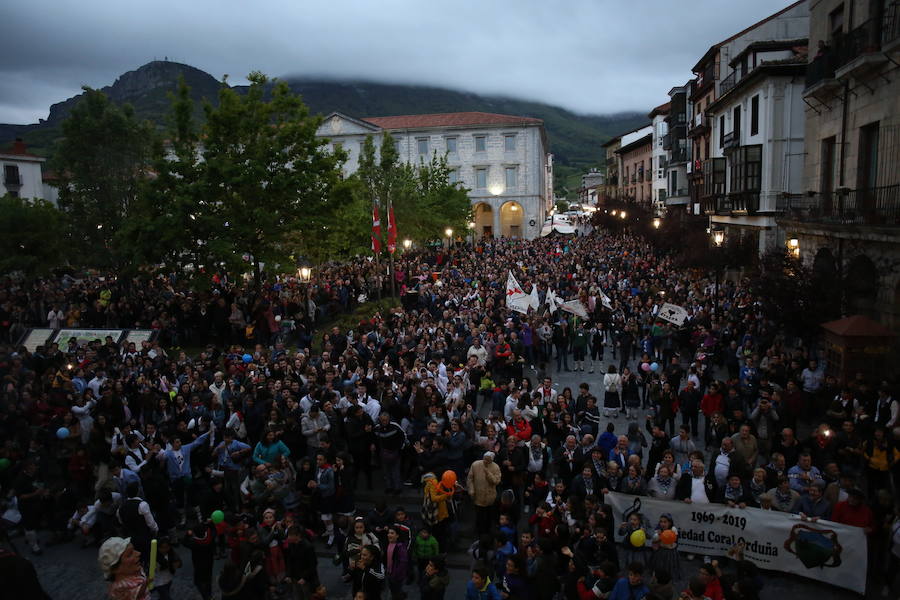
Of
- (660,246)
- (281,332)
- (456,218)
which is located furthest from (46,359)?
(456,218)

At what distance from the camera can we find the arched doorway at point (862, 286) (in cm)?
1595

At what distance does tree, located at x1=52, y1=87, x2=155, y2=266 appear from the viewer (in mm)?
27750

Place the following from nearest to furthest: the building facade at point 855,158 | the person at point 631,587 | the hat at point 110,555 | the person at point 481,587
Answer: the hat at point 110,555
the person at point 631,587
the person at point 481,587
the building facade at point 855,158

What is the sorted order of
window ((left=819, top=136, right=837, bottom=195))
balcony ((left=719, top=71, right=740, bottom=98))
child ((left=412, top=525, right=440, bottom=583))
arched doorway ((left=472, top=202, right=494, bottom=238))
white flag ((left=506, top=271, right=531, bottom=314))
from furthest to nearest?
arched doorway ((left=472, top=202, right=494, bottom=238))
balcony ((left=719, top=71, right=740, bottom=98))
window ((left=819, top=136, right=837, bottom=195))
white flag ((left=506, top=271, right=531, bottom=314))
child ((left=412, top=525, right=440, bottom=583))

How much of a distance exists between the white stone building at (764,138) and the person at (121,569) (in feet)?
82.6

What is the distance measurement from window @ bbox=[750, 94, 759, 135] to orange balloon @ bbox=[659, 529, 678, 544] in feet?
78.4

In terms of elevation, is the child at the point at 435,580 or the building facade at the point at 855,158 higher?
the building facade at the point at 855,158

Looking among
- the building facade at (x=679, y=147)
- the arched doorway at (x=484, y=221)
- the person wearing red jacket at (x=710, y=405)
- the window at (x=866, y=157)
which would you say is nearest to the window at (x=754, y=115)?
the window at (x=866, y=157)

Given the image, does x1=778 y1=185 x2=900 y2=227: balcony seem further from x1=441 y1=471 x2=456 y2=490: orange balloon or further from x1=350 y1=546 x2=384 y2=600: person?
x1=350 y1=546 x2=384 y2=600: person

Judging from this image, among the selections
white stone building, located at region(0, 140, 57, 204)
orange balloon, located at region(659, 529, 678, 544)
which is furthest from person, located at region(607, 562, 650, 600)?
white stone building, located at region(0, 140, 57, 204)

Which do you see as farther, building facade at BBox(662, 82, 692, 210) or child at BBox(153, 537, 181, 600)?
building facade at BBox(662, 82, 692, 210)

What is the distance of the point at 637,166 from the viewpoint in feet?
241

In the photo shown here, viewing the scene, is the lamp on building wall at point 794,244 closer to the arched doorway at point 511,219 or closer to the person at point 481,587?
the person at point 481,587

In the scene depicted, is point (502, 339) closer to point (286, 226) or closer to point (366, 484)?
point (366, 484)
